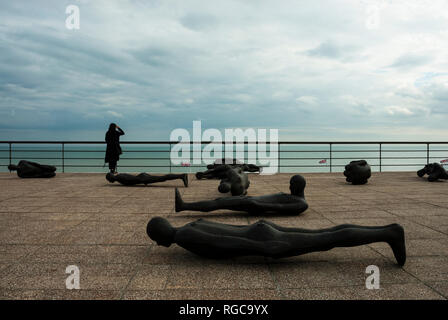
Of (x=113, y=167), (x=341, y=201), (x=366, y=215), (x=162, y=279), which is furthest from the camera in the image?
(x=113, y=167)

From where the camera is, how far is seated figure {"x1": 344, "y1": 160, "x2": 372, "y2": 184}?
6629 millimetres

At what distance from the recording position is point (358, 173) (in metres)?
6.62

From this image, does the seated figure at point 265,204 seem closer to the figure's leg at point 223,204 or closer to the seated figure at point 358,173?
the figure's leg at point 223,204

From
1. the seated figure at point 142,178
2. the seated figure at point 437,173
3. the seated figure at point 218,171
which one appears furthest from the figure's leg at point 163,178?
the seated figure at point 437,173

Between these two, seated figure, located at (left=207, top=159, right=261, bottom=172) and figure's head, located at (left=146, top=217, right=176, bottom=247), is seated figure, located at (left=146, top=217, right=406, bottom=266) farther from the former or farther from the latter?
seated figure, located at (left=207, top=159, right=261, bottom=172)

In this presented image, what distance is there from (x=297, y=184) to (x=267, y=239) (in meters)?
1.66

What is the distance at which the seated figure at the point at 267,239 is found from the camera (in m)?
2.20

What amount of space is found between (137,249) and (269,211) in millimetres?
1866

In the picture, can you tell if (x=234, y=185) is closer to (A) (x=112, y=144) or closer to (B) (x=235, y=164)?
(B) (x=235, y=164)

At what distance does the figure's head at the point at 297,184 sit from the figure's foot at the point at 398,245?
4.93 feet

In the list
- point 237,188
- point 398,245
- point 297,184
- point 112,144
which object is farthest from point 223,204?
point 112,144
